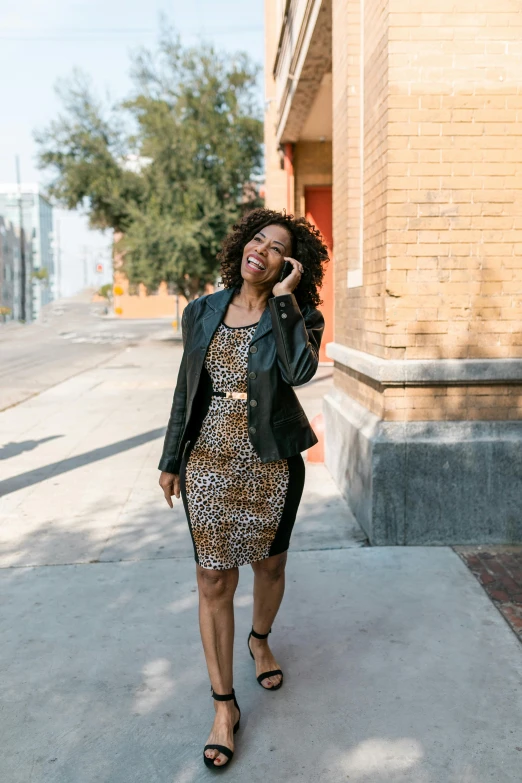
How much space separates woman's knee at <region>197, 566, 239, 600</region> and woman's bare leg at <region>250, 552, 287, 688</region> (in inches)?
8.6

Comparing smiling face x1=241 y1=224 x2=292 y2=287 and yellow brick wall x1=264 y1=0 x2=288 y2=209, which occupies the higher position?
yellow brick wall x1=264 y1=0 x2=288 y2=209

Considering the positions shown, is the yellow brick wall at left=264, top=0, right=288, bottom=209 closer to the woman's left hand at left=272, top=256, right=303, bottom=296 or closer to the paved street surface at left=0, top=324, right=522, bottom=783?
the paved street surface at left=0, top=324, right=522, bottom=783

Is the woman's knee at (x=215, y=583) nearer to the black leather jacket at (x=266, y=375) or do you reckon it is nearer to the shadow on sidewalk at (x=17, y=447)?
the black leather jacket at (x=266, y=375)

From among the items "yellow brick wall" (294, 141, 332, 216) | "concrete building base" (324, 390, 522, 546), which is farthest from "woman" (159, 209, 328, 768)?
"yellow brick wall" (294, 141, 332, 216)

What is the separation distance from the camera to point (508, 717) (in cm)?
301

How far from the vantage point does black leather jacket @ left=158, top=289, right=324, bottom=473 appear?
9.39 ft

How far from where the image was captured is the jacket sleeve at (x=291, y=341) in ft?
9.36

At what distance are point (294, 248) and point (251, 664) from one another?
1834mm

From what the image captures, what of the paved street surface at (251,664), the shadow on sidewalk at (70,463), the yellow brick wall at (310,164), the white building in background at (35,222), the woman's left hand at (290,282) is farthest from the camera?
the white building in background at (35,222)

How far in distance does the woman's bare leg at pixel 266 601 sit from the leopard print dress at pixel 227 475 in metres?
0.21

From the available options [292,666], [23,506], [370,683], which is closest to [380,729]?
[370,683]

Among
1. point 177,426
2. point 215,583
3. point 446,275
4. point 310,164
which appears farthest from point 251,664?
point 310,164

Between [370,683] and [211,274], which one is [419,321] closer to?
[370,683]

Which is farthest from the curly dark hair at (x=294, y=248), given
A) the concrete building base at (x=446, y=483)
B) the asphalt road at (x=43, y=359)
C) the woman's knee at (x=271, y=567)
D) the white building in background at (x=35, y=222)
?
the white building in background at (x=35, y=222)
